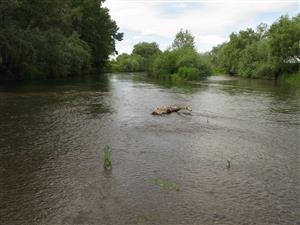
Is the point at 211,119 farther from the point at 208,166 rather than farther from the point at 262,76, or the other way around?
the point at 262,76

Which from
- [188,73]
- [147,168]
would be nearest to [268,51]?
[188,73]

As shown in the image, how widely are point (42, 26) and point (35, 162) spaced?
36.1 metres

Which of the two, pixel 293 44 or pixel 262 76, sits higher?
pixel 293 44

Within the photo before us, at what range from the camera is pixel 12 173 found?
10.9m

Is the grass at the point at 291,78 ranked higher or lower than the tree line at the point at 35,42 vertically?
lower

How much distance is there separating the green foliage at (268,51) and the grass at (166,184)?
48931mm

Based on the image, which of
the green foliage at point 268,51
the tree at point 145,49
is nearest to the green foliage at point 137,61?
the tree at point 145,49

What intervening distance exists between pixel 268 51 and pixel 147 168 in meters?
52.7

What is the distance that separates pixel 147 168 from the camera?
11.7 m

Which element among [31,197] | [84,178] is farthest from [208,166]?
[31,197]

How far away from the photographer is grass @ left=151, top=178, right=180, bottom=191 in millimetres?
10047

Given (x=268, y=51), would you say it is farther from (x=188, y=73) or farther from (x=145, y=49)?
(x=145, y=49)

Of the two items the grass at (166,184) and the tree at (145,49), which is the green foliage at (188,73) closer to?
the grass at (166,184)

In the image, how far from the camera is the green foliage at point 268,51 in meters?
53.9
